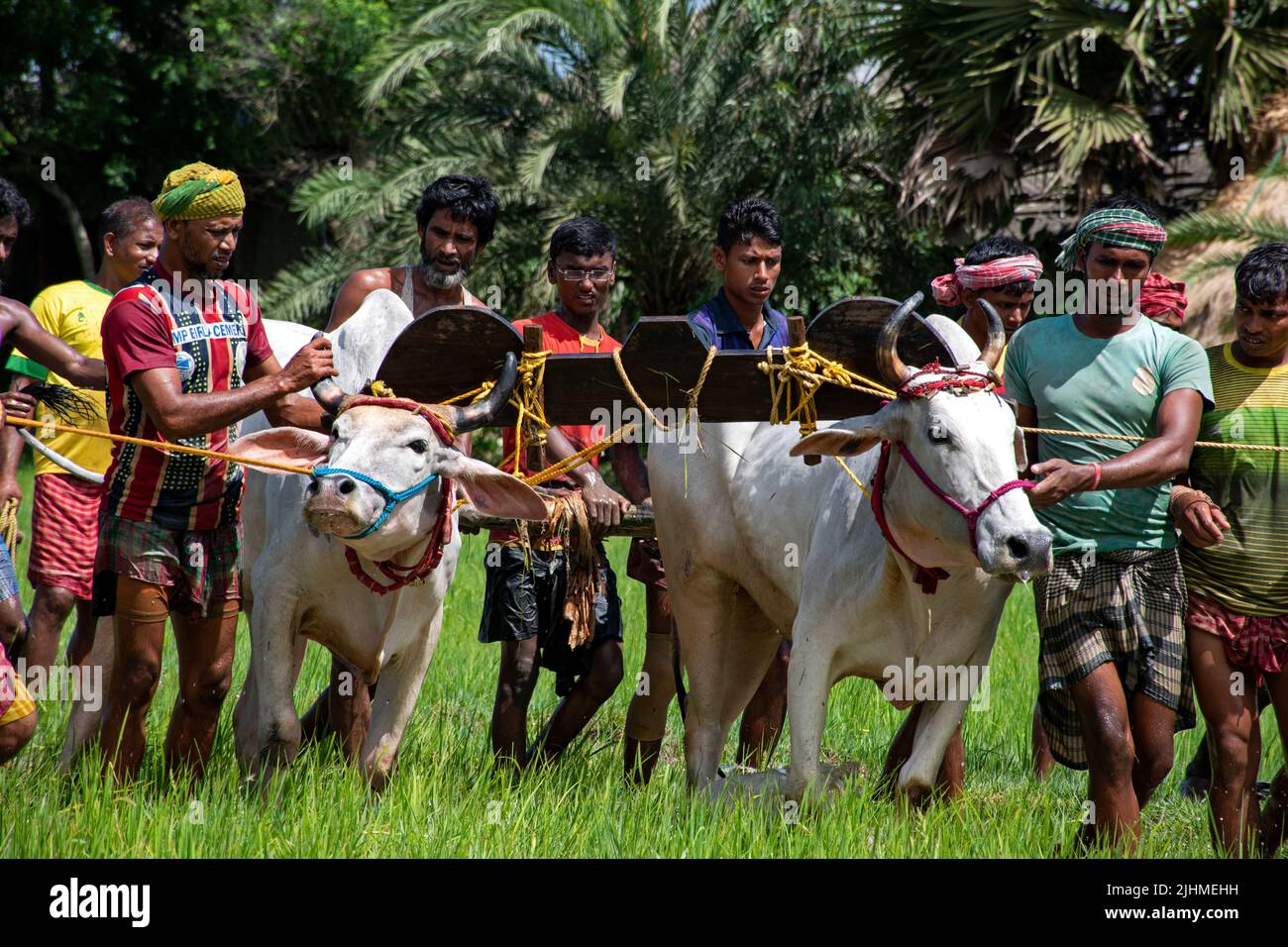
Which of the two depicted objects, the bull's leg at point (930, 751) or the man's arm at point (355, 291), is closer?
the bull's leg at point (930, 751)

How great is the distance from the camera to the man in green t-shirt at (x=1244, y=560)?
4.78 meters

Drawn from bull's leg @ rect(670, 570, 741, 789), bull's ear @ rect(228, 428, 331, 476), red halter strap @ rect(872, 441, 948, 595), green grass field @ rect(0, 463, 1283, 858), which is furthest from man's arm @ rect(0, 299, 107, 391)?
red halter strap @ rect(872, 441, 948, 595)

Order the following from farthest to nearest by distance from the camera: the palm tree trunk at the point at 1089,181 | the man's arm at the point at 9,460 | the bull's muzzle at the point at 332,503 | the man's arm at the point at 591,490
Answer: the palm tree trunk at the point at 1089,181 < the man's arm at the point at 9,460 < the man's arm at the point at 591,490 < the bull's muzzle at the point at 332,503

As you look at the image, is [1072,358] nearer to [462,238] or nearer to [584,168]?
[462,238]

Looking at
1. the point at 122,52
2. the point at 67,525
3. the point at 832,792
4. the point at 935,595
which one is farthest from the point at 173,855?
the point at 122,52

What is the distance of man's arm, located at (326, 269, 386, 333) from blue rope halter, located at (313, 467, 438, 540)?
1.46 meters

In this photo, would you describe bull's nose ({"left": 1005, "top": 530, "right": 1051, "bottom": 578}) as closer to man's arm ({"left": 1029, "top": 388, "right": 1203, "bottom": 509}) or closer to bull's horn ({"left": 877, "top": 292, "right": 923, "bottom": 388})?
man's arm ({"left": 1029, "top": 388, "right": 1203, "bottom": 509})

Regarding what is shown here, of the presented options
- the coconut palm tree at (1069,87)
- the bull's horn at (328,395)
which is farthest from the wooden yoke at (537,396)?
the coconut palm tree at (1069,87)

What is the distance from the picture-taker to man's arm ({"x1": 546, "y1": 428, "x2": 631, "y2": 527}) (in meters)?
5.28

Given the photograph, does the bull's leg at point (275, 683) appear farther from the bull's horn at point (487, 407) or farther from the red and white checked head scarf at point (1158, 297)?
the red and white checked head scarf at point (1158, 297)

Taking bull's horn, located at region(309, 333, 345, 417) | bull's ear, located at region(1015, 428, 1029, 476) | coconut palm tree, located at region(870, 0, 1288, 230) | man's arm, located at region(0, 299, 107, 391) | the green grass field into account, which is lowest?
the green grass field

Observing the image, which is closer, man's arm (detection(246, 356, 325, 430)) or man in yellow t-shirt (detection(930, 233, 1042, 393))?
man's arm (detection(246, 356, 325, 430))

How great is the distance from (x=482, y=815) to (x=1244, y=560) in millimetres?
2589

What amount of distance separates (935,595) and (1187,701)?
942 mm
